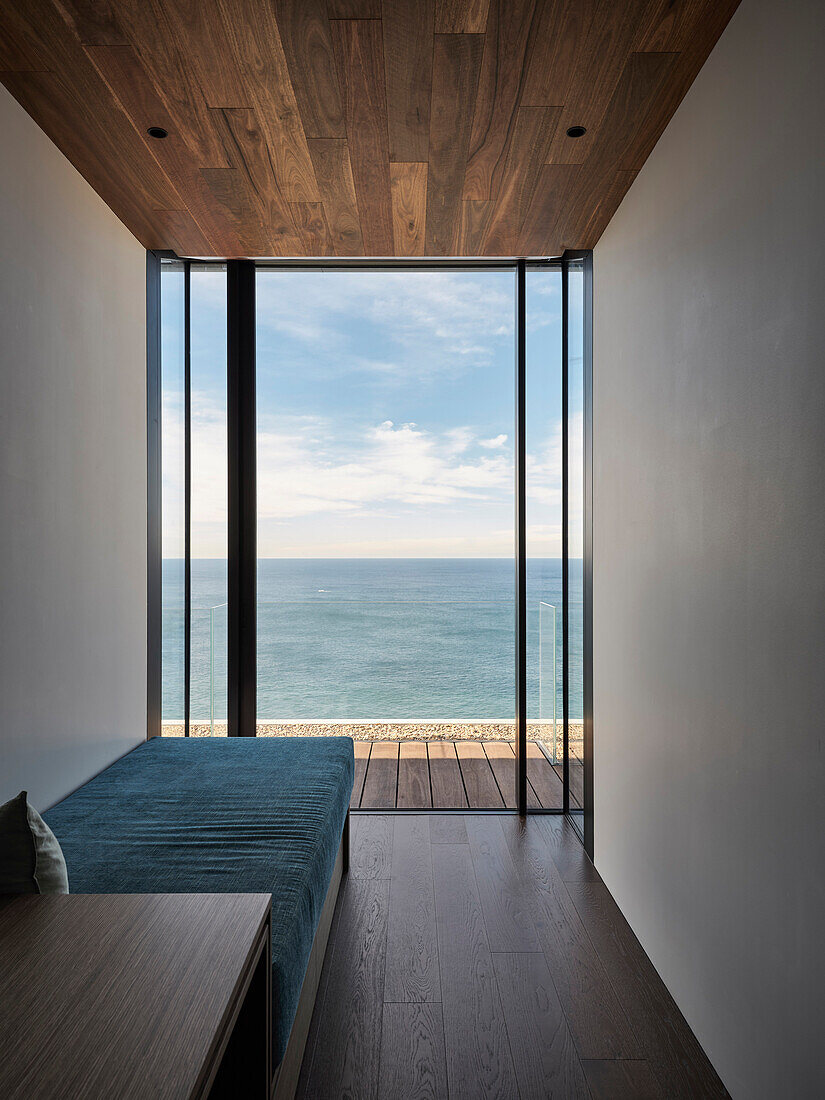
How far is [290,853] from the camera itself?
1.74 metres

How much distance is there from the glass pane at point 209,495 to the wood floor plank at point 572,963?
152 cm

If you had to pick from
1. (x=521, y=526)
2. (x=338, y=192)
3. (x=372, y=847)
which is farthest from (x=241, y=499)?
(x=372, y=847)

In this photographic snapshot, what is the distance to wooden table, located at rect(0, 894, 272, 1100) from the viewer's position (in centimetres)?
88

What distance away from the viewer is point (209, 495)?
3344mm

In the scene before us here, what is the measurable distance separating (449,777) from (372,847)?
90cm

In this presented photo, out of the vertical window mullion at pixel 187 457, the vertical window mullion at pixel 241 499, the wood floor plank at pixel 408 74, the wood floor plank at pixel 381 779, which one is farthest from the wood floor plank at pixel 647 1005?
the wood floor plank at pixel 408 74

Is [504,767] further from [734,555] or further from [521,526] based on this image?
[734,555]

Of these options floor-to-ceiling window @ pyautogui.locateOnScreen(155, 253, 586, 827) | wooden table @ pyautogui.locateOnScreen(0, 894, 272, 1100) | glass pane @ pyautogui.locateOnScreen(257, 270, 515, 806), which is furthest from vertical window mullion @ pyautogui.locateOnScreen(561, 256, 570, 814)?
glass pane @ pyautogui.locateOnScreen(257, 270, 515, 806)

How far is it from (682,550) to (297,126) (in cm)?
163

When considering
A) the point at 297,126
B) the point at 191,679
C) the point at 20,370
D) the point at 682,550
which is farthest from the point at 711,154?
the point at 191,679

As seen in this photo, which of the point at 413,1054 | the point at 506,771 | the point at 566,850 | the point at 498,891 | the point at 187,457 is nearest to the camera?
the point at 413,1054

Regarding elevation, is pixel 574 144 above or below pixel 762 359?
above

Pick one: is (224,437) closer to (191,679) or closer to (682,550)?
(191,679)

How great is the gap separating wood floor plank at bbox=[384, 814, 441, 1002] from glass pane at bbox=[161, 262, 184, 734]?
44.2 inches
